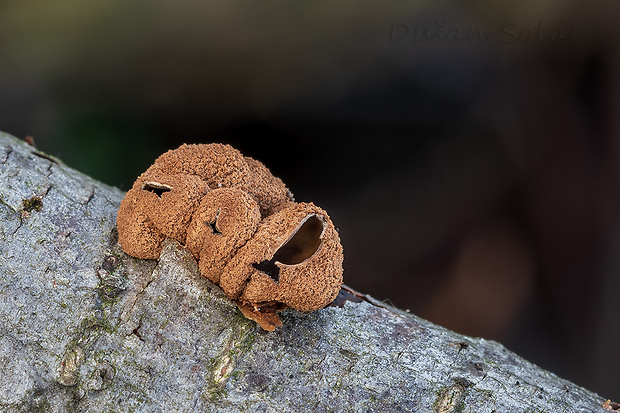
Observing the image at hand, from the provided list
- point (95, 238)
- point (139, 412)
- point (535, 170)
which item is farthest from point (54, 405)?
point (535, 170)

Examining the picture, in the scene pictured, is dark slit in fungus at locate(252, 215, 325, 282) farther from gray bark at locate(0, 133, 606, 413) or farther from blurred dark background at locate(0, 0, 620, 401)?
blurred dark background at locate(0, 0, 620, 401)

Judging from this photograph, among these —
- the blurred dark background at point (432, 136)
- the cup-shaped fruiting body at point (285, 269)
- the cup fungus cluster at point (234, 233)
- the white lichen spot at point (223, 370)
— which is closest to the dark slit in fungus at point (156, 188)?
the cup fungus cluster at point (234, 233)

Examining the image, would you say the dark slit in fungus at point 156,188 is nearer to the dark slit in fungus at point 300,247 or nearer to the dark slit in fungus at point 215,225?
the dark slit in fungus at point 215,225

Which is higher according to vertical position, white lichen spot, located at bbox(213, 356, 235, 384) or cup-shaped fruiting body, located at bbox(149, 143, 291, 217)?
cup-shaped fruiting body, located at bbox(149, 143, 291, 217)

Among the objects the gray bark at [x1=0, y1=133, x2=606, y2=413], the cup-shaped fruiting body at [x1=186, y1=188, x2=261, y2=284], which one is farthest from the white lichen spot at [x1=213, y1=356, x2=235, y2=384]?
the cup-shaped fruiting body at [x1=186, y1=188, x2=261, y2=284]

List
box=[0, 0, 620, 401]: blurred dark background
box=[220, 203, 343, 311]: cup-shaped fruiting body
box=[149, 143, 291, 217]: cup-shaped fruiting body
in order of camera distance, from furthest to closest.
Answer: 1. box=[0, 0, 620, 401]: blurred dark background
2. box=[149, 143, 291, 217]: cup-shaped fruiting body
3. box=[220, 203, 343, 311]: cup-shaped fruiting body

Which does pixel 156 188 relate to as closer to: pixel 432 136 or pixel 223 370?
pixel 223 370
